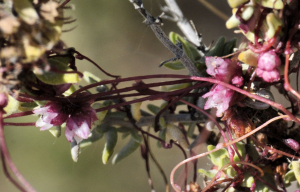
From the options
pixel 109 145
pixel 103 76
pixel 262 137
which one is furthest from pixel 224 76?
pixel 103 76

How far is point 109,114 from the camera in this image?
525 millimetres

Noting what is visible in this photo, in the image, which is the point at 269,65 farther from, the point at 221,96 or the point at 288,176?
the point at 288,176

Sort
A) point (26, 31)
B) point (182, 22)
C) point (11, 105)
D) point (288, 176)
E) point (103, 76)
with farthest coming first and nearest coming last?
point (103, 76) → point (182, 22) → point (288, 176) → point (11, 105) → point (26, 31)

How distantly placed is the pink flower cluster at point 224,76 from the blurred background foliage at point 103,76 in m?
0.74

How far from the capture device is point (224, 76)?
37 centimetres

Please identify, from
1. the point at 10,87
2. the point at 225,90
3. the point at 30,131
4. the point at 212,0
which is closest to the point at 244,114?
the point at 225,90

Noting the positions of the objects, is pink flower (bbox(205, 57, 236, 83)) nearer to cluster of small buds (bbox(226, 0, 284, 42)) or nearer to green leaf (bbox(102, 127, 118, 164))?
cluster of small buds (bbox(226, 0, 284, 42))

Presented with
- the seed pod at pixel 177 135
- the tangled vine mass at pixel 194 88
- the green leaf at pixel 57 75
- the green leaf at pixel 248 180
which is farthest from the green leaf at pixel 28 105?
the green leaf at pixel 248 180

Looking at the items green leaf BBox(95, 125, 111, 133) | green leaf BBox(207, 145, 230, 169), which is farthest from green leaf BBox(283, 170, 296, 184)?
green leaf BBox(95, 125, 111, 133)

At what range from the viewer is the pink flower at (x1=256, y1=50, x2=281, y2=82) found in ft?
1.10

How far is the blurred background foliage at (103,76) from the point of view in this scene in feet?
3.81

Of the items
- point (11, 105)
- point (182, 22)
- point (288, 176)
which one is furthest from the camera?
point (182, 22)

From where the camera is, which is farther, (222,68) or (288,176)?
(288,176)

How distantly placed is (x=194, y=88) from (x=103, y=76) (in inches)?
35.9
